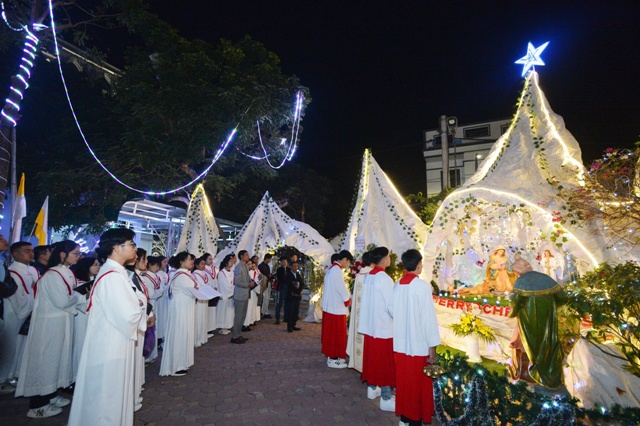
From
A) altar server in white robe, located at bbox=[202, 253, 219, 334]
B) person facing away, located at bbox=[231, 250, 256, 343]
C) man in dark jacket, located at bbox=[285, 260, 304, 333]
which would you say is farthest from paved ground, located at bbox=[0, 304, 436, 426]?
man in dark jacket, located at bbox=[285, 260, 304, 333]

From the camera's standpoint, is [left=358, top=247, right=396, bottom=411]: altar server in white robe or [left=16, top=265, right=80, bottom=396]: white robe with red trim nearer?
[left=16, top=265, right=80, bottom=396]: white robe with red trim

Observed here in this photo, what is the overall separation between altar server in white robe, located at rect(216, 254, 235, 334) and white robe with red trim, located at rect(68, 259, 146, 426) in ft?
18.4

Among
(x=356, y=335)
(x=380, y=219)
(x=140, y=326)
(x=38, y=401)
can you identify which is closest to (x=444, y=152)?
(x=380, y=219)

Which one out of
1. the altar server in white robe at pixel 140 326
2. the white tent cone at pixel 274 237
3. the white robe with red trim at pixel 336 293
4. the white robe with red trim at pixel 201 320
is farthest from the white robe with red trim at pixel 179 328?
the white tent cone at pixel 274 237

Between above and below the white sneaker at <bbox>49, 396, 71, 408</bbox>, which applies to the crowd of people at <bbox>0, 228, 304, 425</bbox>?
above

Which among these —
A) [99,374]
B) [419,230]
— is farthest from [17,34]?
[419,230]

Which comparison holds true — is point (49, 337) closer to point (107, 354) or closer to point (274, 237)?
point (107, 354)

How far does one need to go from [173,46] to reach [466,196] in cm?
1157

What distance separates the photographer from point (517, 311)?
167 inches

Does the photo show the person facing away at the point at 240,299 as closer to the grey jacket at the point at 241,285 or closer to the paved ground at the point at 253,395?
the grey jacket at the point at 241,285

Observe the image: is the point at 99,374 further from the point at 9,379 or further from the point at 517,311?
the point at 517,311

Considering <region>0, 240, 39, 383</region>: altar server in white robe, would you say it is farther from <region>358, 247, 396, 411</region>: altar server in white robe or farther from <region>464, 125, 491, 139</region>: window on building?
<region>464, 125, 491, 139</region>: window on building

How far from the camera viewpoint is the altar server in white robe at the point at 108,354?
3.15 m

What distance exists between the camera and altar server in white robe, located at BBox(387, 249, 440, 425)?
3.72m
